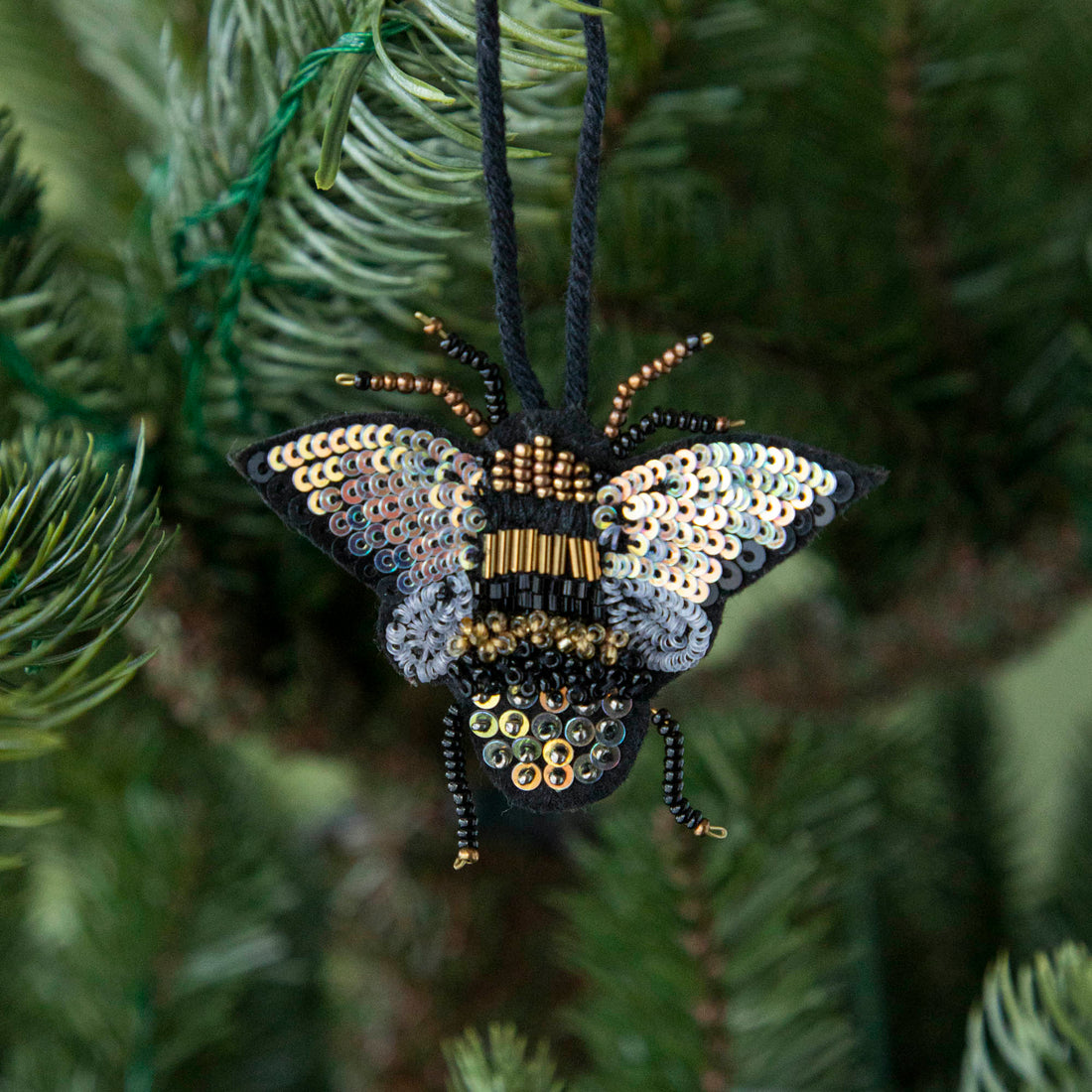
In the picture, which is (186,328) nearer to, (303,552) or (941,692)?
(303,552)

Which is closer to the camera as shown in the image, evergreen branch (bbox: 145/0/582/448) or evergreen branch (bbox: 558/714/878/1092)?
evergreen branch (bbox: 145/0/582/448)

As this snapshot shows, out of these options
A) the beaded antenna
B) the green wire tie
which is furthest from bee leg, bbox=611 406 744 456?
the green wire tie

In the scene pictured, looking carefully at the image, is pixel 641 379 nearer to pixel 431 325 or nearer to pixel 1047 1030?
pixel 431 325

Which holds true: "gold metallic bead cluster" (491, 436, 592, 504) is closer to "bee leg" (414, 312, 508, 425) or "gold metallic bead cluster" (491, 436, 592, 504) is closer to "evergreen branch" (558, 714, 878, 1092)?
"bee leg" (414, 312, 508, 425)

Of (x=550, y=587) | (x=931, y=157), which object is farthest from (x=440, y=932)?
(x=931, y=157)

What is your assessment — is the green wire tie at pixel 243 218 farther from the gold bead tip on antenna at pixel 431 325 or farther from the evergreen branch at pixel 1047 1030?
the evergreen branch at pixel 1047 1030

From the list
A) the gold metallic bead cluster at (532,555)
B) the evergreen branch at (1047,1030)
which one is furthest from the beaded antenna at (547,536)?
the evergreen branch at (1047,1030)
